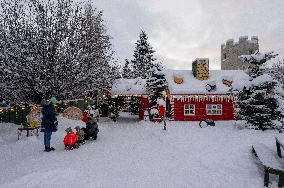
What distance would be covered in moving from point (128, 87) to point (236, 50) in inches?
1168

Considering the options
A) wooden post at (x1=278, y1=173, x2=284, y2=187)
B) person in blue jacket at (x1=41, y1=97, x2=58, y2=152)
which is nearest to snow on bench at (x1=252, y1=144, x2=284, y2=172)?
wooden post at (x1=278, y1=173, x2=284, y2=187)

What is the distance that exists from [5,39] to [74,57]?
191 inches

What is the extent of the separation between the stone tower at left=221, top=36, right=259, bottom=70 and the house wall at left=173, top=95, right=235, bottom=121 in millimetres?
25290

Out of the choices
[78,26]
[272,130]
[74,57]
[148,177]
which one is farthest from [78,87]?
[148,177]

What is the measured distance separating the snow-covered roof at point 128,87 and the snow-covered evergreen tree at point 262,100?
12825mm

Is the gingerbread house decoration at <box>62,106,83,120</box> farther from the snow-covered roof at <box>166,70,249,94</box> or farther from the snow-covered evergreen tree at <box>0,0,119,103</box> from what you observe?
the snow-covered roof at <box>166,70,249,94</box>

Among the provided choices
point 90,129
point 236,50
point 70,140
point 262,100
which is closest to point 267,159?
point 70,140

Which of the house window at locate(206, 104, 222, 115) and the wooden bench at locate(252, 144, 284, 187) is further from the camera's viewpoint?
the house window at locate(206, 104, 222, 115)

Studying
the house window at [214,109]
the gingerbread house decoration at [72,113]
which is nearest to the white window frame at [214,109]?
the house window at [214,109]

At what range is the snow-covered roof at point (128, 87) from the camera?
30.8 metres

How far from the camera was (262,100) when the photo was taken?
19688mm

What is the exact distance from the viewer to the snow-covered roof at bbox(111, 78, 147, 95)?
30.8 meters

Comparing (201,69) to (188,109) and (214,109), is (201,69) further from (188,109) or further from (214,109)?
(188,109)

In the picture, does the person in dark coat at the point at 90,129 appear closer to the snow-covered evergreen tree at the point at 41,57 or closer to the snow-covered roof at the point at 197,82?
the snow-covered evergreen tree at the point at 41,57
